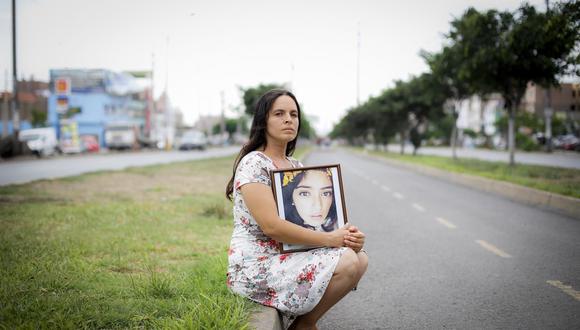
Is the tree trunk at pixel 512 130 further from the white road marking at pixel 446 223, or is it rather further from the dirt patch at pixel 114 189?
the white road marking at pixel 446 223

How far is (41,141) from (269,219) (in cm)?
3790

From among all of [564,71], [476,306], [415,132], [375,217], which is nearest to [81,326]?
[476,306]

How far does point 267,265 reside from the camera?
3.24 meters

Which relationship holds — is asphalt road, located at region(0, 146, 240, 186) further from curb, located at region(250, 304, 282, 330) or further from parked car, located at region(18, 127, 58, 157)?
curb, located at region(250, 304, 282, 330)

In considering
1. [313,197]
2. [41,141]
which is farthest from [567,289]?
[41,141]

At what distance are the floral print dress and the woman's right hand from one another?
4 cm

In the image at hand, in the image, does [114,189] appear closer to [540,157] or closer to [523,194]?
[523,194]

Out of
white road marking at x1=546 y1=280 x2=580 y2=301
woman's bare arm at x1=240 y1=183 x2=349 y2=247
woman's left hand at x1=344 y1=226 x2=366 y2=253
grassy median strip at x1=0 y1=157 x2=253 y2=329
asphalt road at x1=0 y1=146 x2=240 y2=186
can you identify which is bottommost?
asphalt road at x1=0 y1=146 x2=240 y2=186

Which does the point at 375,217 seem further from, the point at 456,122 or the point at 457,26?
the point at 456,122

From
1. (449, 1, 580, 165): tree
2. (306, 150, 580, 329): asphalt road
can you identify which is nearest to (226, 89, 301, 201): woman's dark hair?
(306, 150, 580, 329): asphalt road

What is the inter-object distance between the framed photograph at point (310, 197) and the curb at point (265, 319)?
1.40 feet

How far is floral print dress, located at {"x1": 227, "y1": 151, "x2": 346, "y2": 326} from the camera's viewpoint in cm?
313

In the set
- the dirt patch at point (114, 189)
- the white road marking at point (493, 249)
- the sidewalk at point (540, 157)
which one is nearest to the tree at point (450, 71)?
the sidewalk at point (540, 157)

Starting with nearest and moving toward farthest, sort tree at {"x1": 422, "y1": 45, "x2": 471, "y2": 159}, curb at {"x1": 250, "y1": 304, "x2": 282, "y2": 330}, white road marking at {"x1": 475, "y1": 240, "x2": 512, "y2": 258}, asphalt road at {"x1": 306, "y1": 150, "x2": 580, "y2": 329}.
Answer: curb at {"x1": 250, "y1": 304, "x2": 282, "y2": 330}
asphalt road at {"x1": 306, "y1": 150, "x2": 580, "y2": 329}
white road marking at {"x1": 475, "y1": 240, "x2": 512, "y2": 258}
tree at {"x1": 422, "y1": 45, "x2": 471, "y2": 159}
